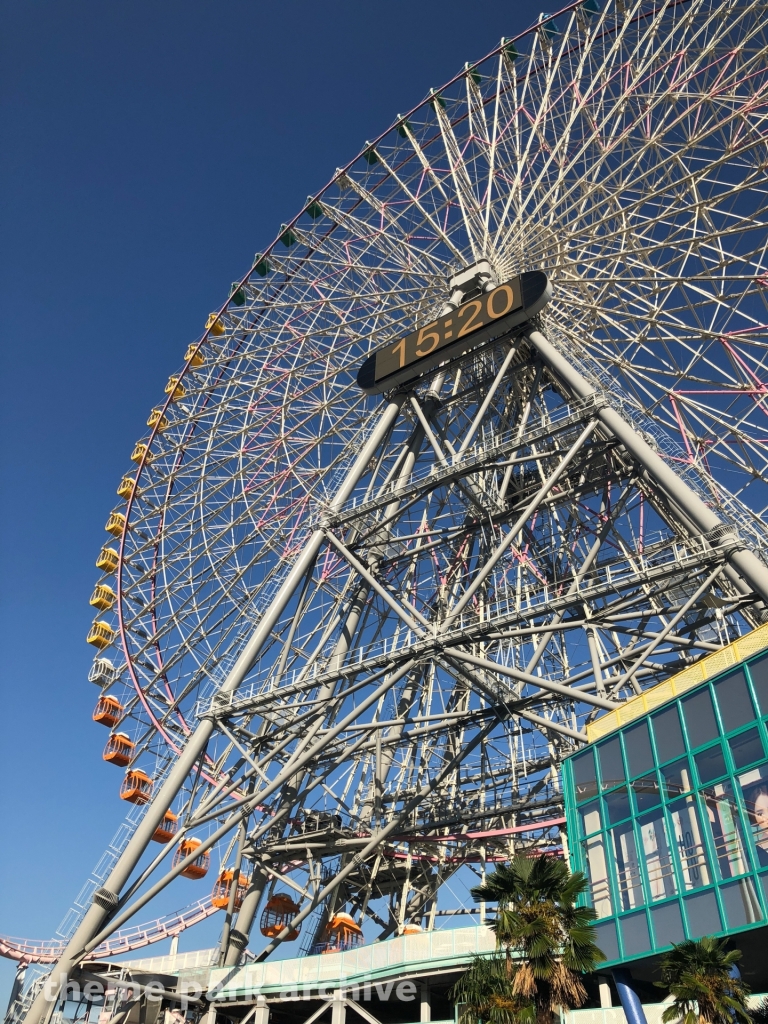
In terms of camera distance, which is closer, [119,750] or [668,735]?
[668,735]

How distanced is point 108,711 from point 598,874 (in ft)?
62.3

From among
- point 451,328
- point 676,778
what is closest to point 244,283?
point 451,328

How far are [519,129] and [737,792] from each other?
2115 cm

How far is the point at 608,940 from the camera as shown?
1509 centimetres

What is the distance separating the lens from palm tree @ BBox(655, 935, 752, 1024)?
1091 centimetres

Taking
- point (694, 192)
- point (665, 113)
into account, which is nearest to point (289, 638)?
point (694, 192)

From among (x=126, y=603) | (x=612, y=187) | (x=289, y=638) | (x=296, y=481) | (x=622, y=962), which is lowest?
(x=622, y=962)

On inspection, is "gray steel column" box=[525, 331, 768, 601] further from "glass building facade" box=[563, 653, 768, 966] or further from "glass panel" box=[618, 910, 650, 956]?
"glass panel" box=[618, 910, 650, 956]

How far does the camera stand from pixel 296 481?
2958 centimetres

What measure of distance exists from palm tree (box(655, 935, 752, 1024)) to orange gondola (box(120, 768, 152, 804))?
2013 centimetres

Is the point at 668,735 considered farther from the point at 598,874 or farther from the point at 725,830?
the point at 598,874

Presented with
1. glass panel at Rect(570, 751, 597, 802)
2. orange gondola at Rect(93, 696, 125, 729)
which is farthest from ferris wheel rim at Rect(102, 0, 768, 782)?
glass panel at Rect(570, 751, 597, 802)

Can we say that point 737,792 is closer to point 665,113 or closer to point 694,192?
point 694,192

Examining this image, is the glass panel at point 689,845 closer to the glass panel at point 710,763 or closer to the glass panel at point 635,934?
the glass panel at point 710,763
